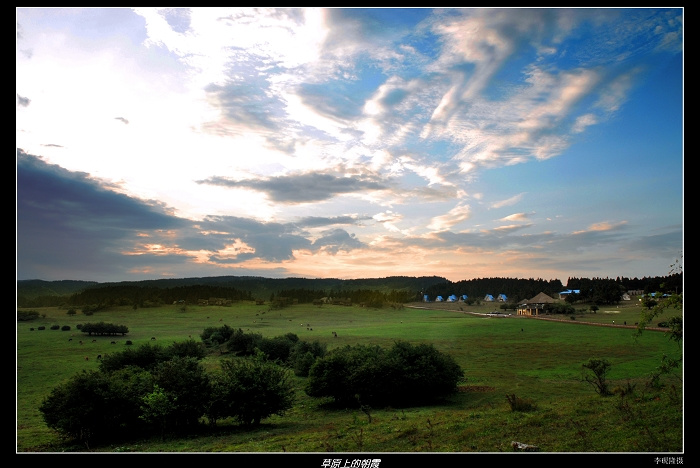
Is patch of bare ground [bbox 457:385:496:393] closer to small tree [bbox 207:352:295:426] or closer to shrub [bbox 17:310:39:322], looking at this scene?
small tree [bbox 207:352:295:426]

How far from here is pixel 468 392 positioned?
81.0 ft

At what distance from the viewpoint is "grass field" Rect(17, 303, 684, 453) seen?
11.3 m

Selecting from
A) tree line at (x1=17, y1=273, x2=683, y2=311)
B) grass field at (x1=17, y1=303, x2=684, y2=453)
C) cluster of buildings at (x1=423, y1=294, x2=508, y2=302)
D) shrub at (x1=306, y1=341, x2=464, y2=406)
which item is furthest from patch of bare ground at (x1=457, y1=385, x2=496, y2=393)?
cluster of buildings at (x1=423, y1=294, x2=508, y2=302)

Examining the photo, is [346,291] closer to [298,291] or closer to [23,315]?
[298,291]

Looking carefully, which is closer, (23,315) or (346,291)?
(23,315)

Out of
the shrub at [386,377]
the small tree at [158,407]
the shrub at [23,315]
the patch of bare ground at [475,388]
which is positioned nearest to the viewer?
the shrub at [23,315]

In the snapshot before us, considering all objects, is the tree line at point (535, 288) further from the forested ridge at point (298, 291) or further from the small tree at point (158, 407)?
the small tree at point (158, 407)

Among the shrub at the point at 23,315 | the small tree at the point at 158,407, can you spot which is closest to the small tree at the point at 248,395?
the small tree at the point at 158,407

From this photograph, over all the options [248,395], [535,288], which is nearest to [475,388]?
[248,395]

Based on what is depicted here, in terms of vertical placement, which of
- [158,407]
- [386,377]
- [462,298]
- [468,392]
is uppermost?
[462,298]

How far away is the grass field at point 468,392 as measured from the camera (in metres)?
11.3

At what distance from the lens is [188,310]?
58.9m

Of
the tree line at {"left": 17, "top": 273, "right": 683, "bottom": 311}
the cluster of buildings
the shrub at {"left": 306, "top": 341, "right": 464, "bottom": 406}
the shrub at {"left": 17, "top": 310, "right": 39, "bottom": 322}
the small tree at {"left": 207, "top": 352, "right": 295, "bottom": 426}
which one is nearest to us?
the shrub at {"left": 17, "top": 310, "right": 39, "bottom": 322}
